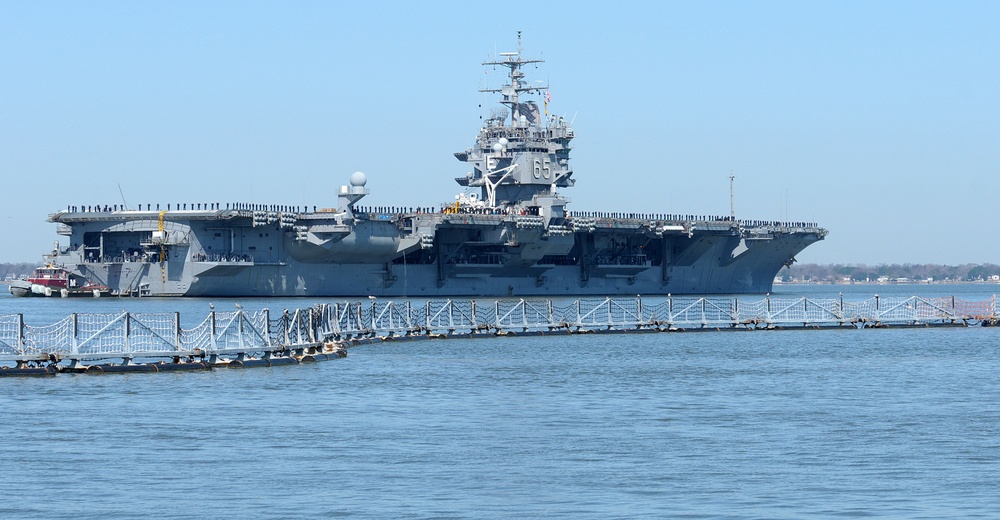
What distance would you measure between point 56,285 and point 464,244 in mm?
18801

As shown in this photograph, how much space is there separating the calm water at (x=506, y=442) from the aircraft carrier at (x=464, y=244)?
99.2ft

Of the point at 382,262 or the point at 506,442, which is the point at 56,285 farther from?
the point at 506,442

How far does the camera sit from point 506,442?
17.4 meters

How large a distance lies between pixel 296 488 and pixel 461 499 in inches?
67.2

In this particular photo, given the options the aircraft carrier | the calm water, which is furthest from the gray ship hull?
the calm water

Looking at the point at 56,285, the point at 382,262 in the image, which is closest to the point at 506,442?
the point at 382,262

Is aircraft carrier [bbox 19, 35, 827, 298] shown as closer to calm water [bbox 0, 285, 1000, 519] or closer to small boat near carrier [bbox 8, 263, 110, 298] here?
small boat near carrier [bbox 8, 263, 110, 298]

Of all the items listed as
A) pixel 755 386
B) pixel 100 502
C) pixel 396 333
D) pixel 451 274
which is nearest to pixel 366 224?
pixel 451 274

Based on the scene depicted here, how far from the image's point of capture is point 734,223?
71188 mm

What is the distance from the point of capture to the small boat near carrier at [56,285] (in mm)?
61500

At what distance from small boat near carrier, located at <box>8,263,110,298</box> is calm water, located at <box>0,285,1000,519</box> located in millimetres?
34979

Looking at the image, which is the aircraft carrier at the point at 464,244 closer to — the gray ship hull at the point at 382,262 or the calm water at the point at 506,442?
the gray ship hull at the point at 382,262

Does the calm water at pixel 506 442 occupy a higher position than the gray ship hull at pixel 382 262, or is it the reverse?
the gray ship hull at pixel 382 262

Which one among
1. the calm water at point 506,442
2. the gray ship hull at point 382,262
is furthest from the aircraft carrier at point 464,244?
the calm water at point 506,442
